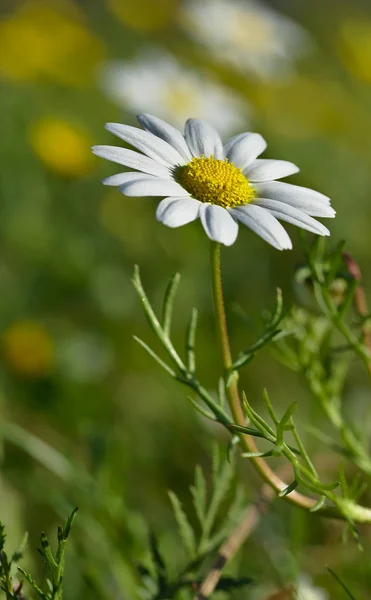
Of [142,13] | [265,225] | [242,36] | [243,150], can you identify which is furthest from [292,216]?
[142,13]

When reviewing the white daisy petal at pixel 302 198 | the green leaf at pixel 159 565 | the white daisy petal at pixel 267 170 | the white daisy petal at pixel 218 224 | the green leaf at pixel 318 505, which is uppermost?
the white daisy petal at pixel 267 170

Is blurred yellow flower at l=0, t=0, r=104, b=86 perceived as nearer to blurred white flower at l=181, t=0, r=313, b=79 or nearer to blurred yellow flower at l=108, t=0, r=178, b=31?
blurred yellow flower at l=108, t=0, r=178, b=31

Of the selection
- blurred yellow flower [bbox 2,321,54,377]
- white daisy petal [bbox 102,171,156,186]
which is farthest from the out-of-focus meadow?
white daisy petal [bbox 102,171,156,186]

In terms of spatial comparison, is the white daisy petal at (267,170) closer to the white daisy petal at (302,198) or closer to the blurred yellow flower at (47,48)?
the white daisy petal at (302,198)

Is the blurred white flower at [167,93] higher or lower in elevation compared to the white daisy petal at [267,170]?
higher

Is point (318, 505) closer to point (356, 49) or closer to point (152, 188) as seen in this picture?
point (152, 188)

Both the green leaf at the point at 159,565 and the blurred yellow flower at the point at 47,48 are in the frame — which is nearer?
the green leaf at the point at 159,565

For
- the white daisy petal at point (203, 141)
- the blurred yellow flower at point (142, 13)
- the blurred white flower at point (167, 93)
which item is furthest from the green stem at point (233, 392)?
the blurred yellow flower at point (142, 13)

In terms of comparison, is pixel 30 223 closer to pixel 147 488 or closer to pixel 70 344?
pixel 70 344

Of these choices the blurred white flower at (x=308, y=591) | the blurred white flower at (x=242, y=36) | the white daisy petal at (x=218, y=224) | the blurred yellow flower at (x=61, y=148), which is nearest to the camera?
the white daisy petal at (x=218, y=224)
